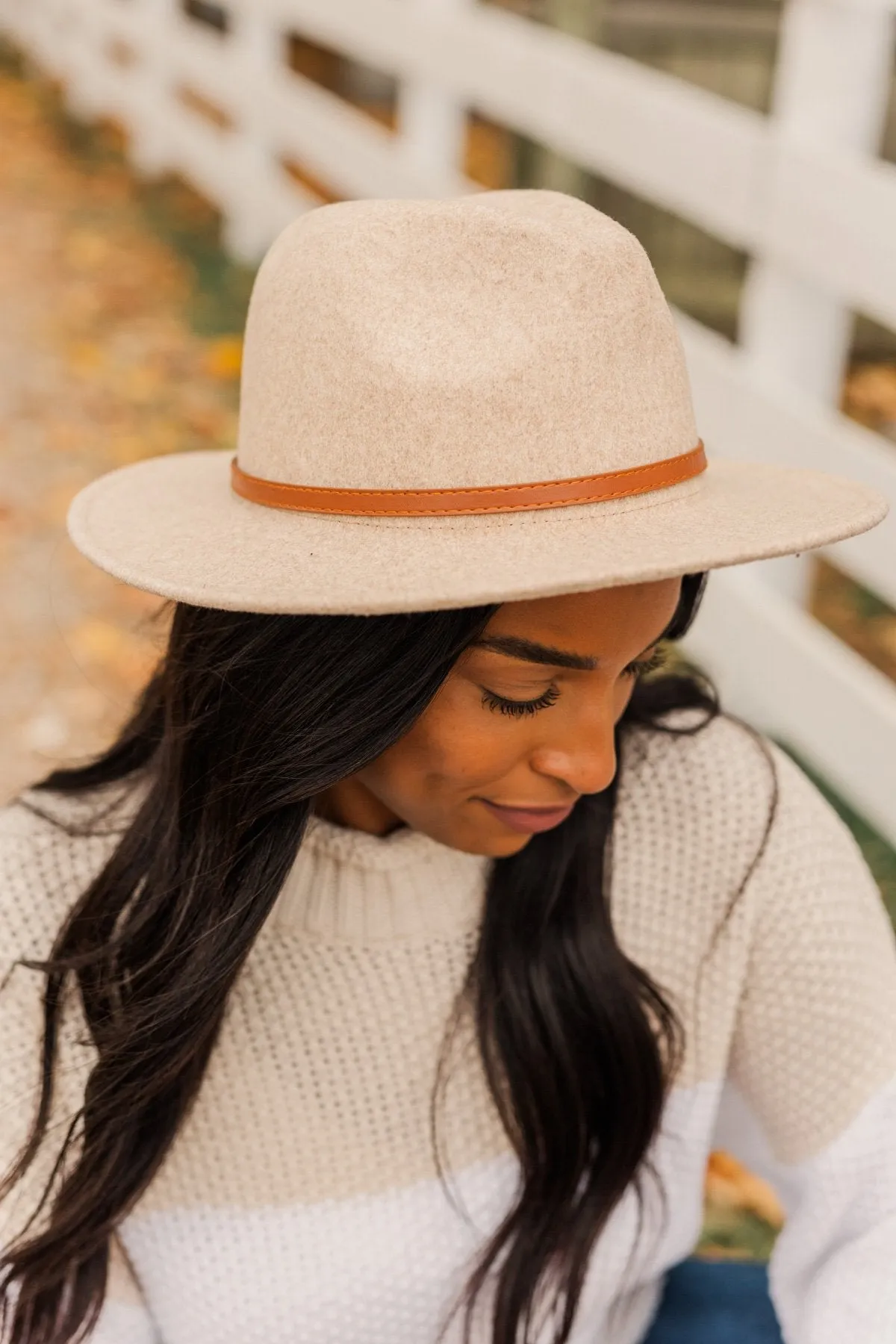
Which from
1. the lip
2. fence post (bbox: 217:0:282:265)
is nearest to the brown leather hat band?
the lip

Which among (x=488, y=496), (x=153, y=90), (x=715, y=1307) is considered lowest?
(x=153, y=90)

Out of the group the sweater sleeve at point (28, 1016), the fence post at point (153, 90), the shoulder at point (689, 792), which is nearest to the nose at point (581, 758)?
the shoulder at point (689, 792)

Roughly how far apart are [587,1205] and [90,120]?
866 cm

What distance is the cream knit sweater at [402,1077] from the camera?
1668 millimetres

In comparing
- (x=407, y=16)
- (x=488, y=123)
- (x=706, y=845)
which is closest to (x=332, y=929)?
(x=706, y=845)

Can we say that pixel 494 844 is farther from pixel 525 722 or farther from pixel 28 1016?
pixel 28 1016

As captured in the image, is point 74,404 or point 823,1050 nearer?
point 823,1050

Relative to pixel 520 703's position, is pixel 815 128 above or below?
above

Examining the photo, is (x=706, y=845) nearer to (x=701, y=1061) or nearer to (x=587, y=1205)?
(x=701, y=1061)

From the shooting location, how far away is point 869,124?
301cm

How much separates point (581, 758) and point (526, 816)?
0.31ft

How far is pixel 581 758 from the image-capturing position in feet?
4.69

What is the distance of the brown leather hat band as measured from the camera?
129cm

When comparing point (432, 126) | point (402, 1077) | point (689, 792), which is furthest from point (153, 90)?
point (402, 1077)
